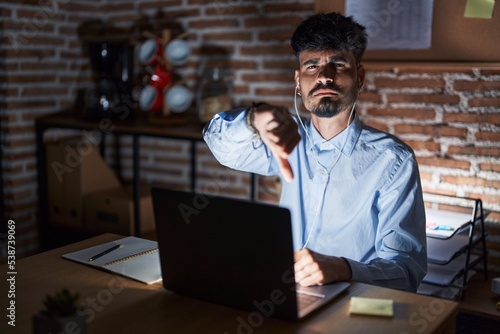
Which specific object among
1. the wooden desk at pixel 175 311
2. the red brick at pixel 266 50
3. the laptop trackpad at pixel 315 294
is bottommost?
the wooden desk at pixel 175 311

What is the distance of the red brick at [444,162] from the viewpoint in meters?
2.51

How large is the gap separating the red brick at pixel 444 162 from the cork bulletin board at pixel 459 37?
41 cm

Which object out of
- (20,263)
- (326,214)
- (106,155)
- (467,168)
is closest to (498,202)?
(467,168)

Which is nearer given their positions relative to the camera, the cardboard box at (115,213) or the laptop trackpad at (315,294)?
the laptop trackpad at (315,294)

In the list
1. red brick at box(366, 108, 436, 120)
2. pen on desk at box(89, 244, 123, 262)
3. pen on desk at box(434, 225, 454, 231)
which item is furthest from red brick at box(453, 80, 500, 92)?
pen on desk at box(89, 244, 123, 262)

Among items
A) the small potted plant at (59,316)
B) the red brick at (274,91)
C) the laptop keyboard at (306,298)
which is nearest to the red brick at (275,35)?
the red brick at (274,91)

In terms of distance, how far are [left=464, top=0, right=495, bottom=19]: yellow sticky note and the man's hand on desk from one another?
145 centimetres

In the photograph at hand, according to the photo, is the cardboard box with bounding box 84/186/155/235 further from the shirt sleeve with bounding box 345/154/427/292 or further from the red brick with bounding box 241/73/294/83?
the shirt sleeve with bounding box 345/154/427/292

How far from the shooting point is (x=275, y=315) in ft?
3.91

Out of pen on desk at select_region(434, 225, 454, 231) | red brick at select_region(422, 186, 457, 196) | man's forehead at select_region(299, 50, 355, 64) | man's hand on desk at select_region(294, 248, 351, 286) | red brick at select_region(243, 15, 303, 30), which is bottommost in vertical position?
pen on desk at select_region(434, 225, 454, 231)

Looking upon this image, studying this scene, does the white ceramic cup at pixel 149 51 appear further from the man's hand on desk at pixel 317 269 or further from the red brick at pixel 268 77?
the man's hand on desk at pixel 317 269

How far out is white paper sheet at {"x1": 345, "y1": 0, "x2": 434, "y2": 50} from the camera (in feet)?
8.26

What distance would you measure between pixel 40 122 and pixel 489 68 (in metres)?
2.30

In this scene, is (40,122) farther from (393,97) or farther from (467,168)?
(467,168)
